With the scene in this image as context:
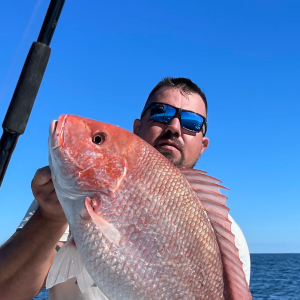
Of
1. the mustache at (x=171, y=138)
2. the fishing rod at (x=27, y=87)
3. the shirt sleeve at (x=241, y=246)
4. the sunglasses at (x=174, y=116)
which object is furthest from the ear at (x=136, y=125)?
the fishing rod at (x=27, y=87)

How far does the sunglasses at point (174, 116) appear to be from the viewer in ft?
11.9

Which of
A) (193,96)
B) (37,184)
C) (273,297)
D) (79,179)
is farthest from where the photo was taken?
(273,297)

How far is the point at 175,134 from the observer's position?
11.8ft

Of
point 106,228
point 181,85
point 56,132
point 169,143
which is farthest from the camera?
point 181,85

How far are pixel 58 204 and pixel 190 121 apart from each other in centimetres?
185

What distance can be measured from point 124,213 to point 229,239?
2.09ft

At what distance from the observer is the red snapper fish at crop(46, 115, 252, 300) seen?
189 centimetres

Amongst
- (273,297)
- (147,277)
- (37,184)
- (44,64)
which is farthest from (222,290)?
(273,297)

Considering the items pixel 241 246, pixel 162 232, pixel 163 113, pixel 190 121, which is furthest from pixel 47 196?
pixel 241 246

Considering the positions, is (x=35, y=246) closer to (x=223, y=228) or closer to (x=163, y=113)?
(x=223, y=228)

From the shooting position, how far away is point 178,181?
2.12 meters

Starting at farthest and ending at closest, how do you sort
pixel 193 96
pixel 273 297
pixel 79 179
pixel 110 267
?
pixel 273 297 < pixel 193 96 < pixel 79 179 < pixel 110 267

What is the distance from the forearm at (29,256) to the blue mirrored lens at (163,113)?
165 cm

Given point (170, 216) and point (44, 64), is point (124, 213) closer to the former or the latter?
point (170, 216)
